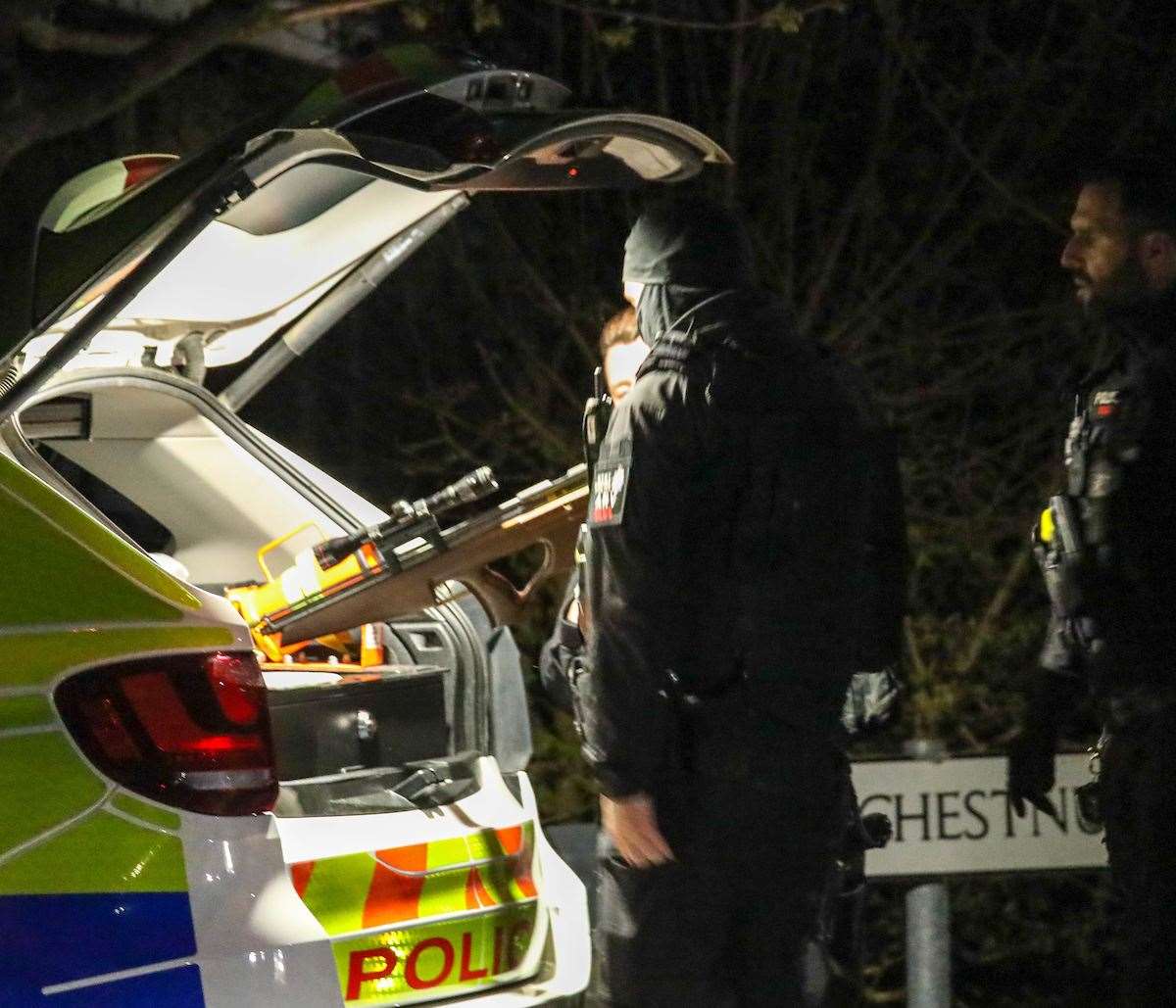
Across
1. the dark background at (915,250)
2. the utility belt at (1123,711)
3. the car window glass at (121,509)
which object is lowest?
the utility belt at (1123,711)

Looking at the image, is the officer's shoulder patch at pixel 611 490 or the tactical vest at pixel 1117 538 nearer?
the officer's shoulder patch at pixel 611 490

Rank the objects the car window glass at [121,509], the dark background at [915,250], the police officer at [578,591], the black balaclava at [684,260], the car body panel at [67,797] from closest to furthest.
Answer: the car body panel at [67,797], the black balaclava at [684,260], the police officer at [578,591], the car window glass at [121,509], the dark background at [915,250]

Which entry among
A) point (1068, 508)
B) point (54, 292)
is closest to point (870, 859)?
point (1068, 508)

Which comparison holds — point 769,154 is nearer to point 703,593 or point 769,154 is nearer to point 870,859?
point 870,859

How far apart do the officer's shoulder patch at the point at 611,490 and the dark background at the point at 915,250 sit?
3994 mm

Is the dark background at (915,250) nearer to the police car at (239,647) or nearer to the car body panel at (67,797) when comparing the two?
the police car at (239,647)

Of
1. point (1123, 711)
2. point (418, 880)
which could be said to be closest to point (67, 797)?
point (418, 880)

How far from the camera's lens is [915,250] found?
7.16 m

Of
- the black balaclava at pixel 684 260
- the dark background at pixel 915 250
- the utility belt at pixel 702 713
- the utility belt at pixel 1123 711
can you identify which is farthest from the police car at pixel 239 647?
the dark background at pixel 915 250

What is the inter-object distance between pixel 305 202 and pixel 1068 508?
1.73 meters

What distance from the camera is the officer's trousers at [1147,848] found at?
3.59m

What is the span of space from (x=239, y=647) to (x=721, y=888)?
102 cm

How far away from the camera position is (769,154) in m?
7.50

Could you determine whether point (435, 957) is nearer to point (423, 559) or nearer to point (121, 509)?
point (423, 559)
